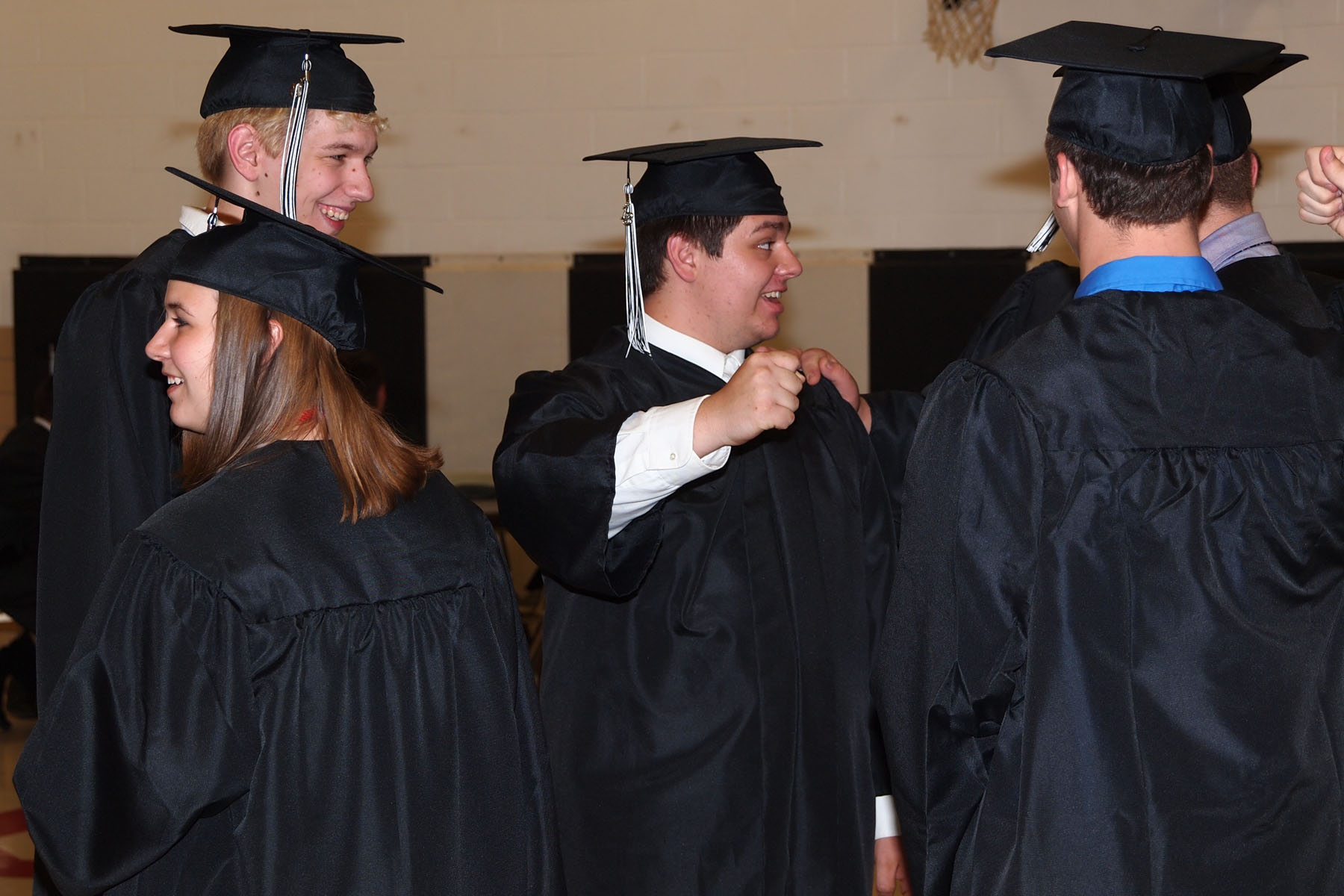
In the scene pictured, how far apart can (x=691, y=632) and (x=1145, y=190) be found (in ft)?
3.68

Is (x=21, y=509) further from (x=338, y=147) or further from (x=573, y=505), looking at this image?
(x=573, y=505)

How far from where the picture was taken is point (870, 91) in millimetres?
5992

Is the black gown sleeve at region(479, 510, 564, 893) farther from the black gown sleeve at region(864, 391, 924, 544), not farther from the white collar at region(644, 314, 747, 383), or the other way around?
the black gown sleeve at region(864, 391, 924, 544)

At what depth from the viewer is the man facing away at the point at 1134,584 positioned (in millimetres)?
1678

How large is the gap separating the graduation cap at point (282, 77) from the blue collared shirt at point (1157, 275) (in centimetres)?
151

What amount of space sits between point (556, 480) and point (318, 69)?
101 cm

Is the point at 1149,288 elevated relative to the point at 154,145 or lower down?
lower down

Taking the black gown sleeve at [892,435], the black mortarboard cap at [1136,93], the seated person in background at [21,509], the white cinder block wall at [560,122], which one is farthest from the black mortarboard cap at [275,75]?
the white cinder block wall at [560,122]

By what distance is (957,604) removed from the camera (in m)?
1.74

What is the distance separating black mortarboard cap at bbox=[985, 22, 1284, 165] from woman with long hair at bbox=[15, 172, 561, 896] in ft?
3.34

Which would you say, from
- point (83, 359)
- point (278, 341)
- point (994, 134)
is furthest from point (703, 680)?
point (994, 134)

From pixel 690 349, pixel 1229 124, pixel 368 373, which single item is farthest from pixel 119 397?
pixel 368 373

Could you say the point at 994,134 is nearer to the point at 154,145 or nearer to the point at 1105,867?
the point at 154,145

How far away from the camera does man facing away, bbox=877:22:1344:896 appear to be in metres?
1.68
